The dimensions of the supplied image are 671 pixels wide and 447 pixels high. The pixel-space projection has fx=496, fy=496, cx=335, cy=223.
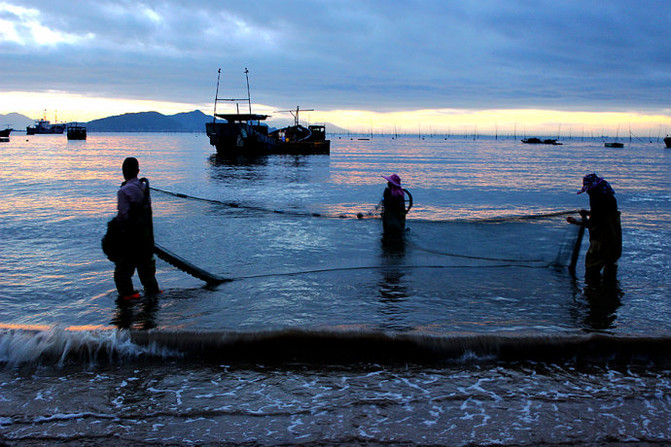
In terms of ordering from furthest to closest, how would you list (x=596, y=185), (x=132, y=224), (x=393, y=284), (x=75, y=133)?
A: (x=75, y=133), (x=393, y=284), (x=596, y=185), (x=132, y=224)

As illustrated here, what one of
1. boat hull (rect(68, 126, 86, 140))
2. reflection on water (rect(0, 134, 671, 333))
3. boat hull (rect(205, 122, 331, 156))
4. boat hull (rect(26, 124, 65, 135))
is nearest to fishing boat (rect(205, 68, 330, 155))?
boat hull (rect(205, 122, 331, 156))

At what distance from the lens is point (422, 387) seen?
12.8ft

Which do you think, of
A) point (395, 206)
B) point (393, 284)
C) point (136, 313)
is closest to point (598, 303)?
point (393, 284)

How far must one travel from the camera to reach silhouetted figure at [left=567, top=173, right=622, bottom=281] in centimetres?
666

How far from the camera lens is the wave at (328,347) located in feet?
14.4

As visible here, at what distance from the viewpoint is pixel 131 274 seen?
5.85 m

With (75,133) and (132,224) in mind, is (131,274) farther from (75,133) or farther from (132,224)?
(75,133)

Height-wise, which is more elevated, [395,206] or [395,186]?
[395,186]

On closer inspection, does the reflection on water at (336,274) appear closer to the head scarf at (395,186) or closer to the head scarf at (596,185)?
the head scarf at (395,186)

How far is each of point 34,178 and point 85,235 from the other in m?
20.3

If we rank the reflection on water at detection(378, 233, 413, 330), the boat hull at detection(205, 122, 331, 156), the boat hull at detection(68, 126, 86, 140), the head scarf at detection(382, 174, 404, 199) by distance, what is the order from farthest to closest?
the boat hull at detection(68, 126, 86, 140), the boat hull at detection(205, 122, 331, 156), the head scarf at detection(382, 174, 404, 199), the reflection on water at detection(378, 233, 413, 330)

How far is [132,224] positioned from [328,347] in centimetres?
262

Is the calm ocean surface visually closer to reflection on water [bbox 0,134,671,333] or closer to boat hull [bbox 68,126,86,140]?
reflection on water [bbox 0,134,671,333]

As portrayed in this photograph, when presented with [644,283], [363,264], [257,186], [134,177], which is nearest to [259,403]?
[134,177]
